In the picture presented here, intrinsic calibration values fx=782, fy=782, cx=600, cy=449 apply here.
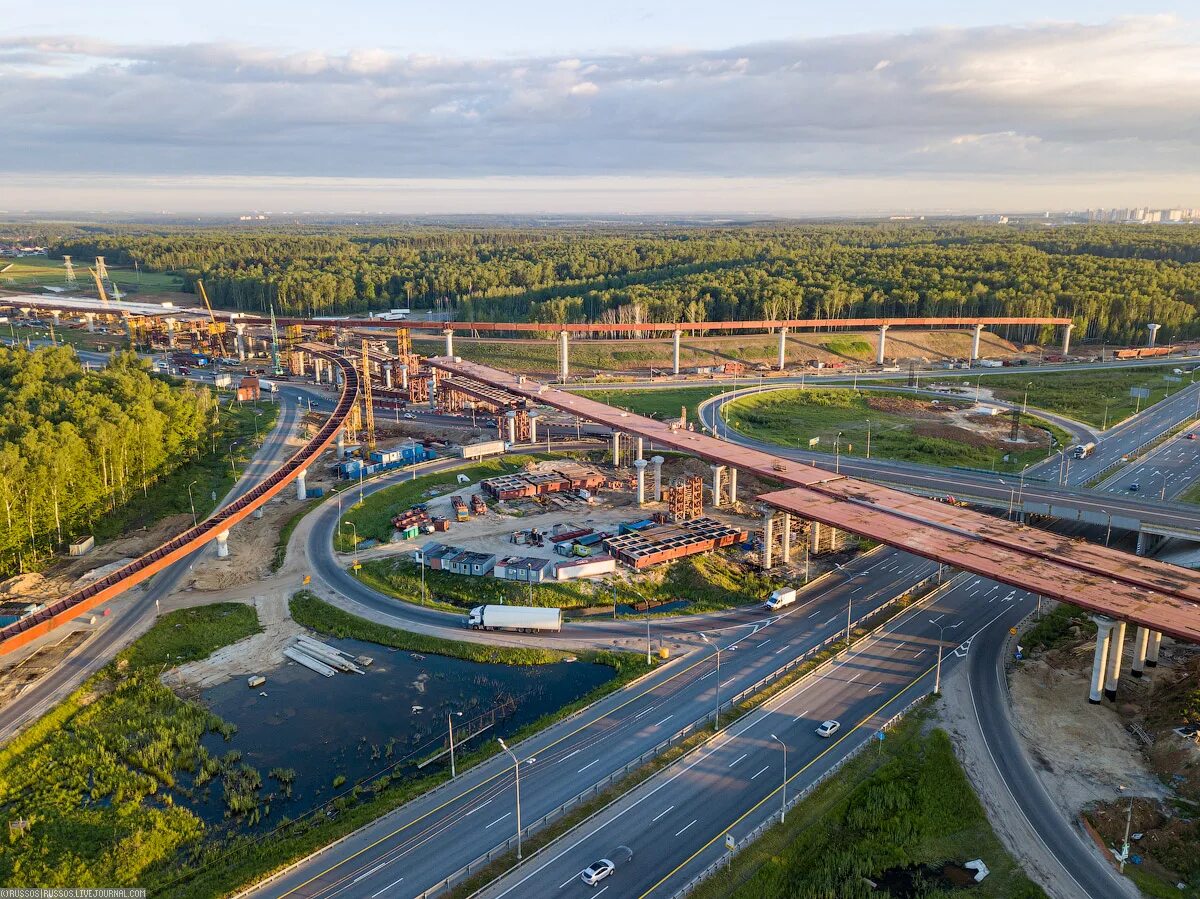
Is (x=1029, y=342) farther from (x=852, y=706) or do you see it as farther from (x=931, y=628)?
(x=852, y=706)

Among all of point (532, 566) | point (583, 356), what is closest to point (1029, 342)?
point (583, 356)

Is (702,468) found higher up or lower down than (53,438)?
lower down

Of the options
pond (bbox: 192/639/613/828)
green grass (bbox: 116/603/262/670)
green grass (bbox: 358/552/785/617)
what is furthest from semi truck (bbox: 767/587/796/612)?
green grass (bbox: 116/603/262/670)

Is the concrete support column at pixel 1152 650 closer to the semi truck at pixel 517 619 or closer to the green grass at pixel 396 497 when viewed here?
the semi truck at pixel 517 619

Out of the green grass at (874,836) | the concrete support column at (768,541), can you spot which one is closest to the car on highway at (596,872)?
the green grass at (874,836)

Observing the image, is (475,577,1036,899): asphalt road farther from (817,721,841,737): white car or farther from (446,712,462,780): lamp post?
(446,712,462,780): lamp post

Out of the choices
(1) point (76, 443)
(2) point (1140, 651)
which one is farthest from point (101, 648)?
(2) point (1140, 651)

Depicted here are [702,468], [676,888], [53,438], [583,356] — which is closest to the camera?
[676,888]
